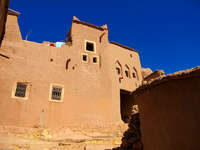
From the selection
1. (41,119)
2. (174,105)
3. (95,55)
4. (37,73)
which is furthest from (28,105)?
(174,105)

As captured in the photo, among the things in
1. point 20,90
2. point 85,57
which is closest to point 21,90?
point 20,90

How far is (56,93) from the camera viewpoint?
1238 cm

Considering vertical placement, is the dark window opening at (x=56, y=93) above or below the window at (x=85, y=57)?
below

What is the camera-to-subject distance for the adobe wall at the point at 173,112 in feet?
Answer: 13.7

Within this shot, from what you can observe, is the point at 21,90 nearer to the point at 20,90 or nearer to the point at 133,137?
the point at 20,90

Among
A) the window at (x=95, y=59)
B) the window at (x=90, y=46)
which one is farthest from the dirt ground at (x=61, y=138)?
the window at (x=90, y=46)

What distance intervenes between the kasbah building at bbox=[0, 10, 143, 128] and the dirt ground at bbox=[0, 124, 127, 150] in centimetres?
94

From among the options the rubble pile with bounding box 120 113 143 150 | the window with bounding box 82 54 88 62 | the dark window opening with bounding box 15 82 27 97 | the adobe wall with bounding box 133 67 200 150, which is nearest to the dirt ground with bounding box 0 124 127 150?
the rubble pile with bounding box 120 113 143 150

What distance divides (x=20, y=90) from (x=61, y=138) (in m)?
4.38

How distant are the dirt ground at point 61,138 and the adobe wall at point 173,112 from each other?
399cm

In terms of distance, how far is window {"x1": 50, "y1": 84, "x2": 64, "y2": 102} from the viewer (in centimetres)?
1221

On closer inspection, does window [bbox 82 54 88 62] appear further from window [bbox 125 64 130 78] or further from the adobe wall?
the adobe wall

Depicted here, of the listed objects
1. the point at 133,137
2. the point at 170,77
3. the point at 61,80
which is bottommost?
the point at 133,137

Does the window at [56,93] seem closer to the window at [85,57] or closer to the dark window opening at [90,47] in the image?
the window at [85,57]
